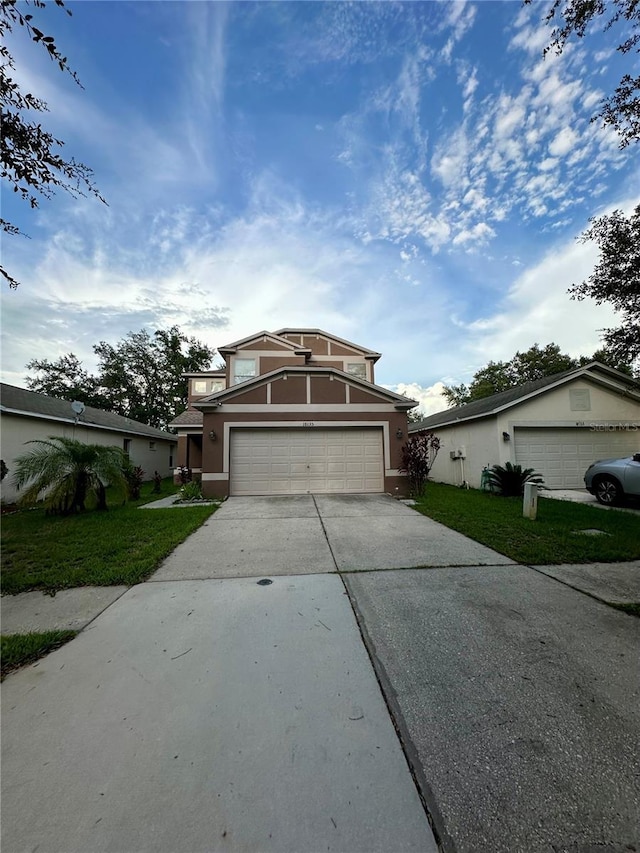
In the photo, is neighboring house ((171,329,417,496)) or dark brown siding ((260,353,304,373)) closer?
neighboring house ((171,329,417,496))

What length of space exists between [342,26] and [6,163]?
Answer: 7.34 meters

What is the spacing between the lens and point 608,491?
26.9 ft

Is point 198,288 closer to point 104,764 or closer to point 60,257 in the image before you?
point 60,257

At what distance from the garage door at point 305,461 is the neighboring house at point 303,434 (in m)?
0.03

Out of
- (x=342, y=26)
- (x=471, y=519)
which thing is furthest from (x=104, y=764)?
(x=342, y=26)

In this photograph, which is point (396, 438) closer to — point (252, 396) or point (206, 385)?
point (252, 396)

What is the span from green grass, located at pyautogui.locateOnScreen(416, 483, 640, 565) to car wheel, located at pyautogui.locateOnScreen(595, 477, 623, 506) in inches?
36.8

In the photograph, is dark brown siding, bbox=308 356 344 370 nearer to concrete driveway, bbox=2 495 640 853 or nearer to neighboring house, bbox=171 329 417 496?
neighboring house, bbox=171 329 417 496

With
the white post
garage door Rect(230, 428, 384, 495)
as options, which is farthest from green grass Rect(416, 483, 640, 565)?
garage door Rect(230, 428, 384, 495)

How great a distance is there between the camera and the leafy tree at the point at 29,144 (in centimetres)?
282

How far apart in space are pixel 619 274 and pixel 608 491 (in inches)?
265

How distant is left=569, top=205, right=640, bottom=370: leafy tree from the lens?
9.62 metres

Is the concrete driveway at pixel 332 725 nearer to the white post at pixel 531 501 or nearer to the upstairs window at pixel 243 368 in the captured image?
the white post at pixel 531 501

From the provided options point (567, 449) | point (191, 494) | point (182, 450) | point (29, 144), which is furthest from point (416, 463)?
point (182, 450)
